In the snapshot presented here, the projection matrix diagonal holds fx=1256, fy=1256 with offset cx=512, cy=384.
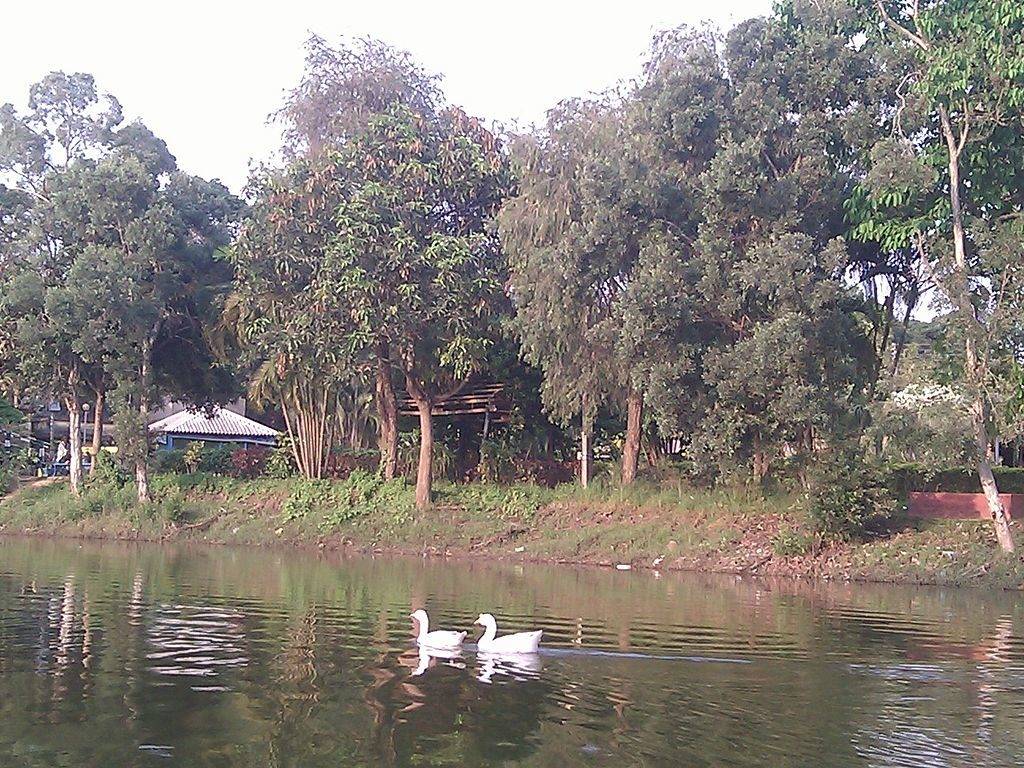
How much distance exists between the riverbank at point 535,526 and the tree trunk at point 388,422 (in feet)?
2.47

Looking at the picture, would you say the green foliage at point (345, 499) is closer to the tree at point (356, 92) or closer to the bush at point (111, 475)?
the tree at point (356, 92)

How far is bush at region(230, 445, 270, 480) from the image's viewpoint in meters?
45.0

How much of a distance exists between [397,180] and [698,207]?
9.48m

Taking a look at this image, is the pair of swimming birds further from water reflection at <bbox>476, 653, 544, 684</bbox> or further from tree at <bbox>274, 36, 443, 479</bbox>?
tree at <bbox>274, 36, 443, 479</bbox>

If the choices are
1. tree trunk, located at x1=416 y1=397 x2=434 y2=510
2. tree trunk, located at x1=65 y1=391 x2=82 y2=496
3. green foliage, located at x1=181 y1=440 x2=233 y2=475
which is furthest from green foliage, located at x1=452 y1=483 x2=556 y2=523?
tree trunk, located at x1=65 y1=391 x2=82 y2=496

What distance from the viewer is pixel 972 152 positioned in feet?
99.1

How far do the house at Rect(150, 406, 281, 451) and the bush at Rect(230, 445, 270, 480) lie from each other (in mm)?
8977

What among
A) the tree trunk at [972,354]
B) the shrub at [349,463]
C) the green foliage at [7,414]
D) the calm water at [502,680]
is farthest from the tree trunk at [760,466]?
the green foliage at [7,414]

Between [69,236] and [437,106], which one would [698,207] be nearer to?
[437,106]

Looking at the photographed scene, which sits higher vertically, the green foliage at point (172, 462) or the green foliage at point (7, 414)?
the green foliage at point (7, 414)

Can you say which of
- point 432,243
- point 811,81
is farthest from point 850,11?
point 432,243

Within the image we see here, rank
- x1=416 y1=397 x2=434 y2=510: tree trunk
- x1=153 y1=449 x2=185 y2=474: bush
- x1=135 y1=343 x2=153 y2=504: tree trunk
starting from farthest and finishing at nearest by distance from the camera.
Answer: x1=153 y1=449 x2=185 y2=474: bush < x1=135 y1=343 x2=153 y2=504: tree trunk < x1=416 y1=397 x2=434 y2=510: tree trunk

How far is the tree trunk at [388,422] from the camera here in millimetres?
39625

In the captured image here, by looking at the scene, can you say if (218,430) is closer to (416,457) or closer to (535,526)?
(416,457)
